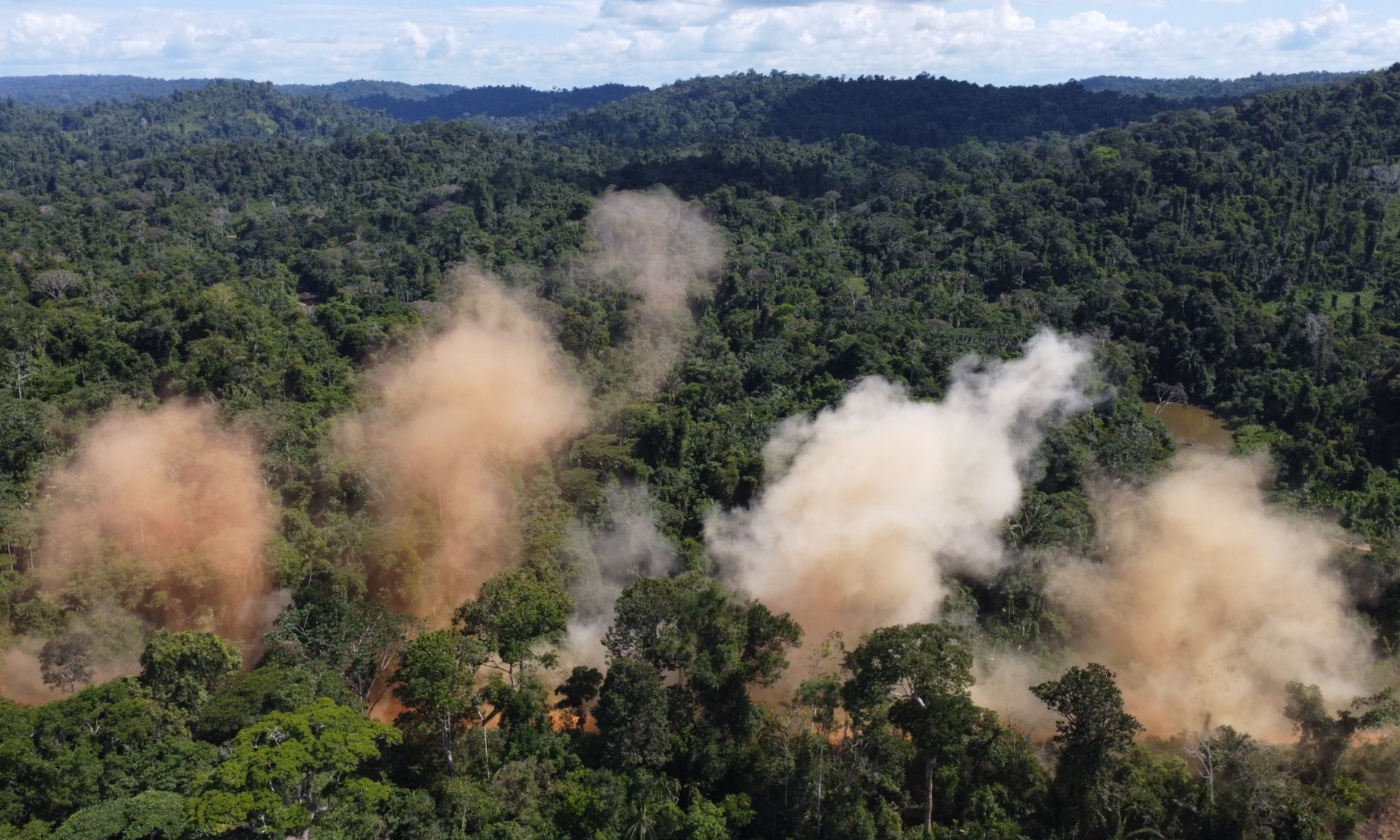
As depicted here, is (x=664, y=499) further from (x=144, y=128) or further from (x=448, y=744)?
(x=144, y=128)

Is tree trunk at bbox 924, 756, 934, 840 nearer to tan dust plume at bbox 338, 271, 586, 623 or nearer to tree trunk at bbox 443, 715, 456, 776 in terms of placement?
tree trunk at bbox 443, 715, 456, 776

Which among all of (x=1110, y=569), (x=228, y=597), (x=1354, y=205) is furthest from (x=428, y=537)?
(x=1354, y=205)

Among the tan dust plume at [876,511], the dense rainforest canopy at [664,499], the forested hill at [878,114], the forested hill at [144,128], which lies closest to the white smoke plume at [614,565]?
the dense rainforest canopy at [664,499]

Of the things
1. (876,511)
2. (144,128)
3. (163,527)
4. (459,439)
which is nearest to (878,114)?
(144,128)

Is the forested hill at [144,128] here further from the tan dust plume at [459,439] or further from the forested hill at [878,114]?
the tan dust plume at [459,439]

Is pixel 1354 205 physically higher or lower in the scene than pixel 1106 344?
higher

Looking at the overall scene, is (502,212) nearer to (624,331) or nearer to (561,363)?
(624,331)
